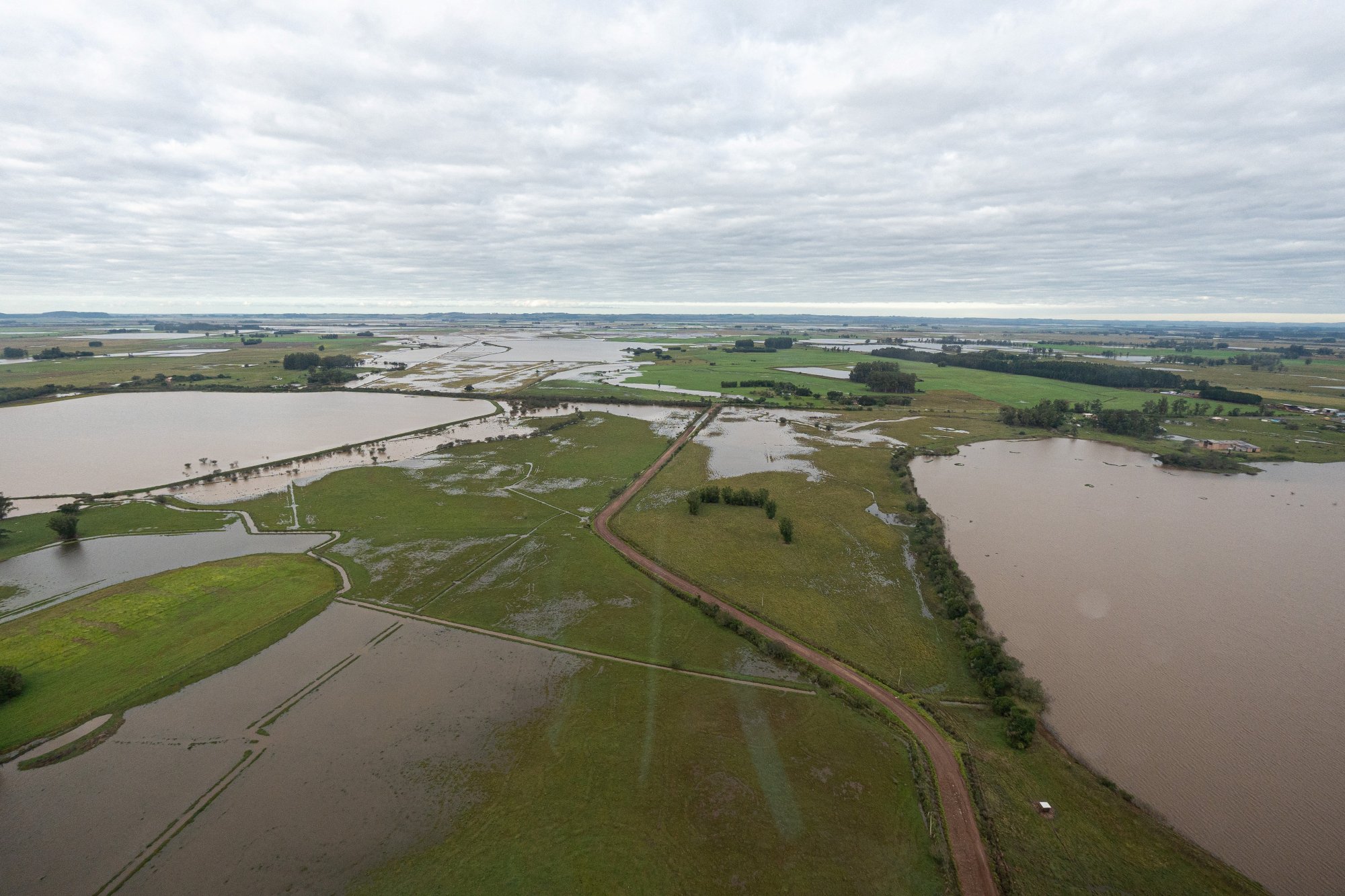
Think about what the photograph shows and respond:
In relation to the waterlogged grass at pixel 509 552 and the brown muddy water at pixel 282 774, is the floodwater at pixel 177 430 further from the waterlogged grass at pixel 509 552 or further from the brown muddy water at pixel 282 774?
the brown muddy water at pixel 282 774

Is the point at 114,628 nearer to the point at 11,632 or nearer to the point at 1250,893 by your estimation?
the point at 11,632

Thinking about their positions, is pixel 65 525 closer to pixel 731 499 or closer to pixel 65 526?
pixel 65 526

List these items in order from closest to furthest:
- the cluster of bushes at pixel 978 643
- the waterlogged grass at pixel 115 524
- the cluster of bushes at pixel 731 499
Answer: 1. the cluster of bushes at pixel 978 643
2. the waterlogged grass at pixel 115 524
3. the cluster of bushes at pixel 731 499

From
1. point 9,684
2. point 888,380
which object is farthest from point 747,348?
point 9,684

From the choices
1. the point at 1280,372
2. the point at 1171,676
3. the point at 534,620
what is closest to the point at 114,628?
the point at 534,620

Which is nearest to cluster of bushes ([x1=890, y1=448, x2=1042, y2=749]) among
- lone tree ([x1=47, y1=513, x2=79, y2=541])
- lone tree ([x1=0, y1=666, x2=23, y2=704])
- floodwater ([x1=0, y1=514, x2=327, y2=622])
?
lone tree ([x1=0, y1=666, x2=23, y2=704])

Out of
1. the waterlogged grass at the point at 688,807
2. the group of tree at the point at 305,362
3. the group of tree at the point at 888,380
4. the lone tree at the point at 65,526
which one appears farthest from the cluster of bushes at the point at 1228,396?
the group of tree at the point at 305,362

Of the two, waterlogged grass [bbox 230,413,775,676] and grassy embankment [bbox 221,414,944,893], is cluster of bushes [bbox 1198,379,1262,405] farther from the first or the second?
grassy embankment [bbox 221,414,944,893]
